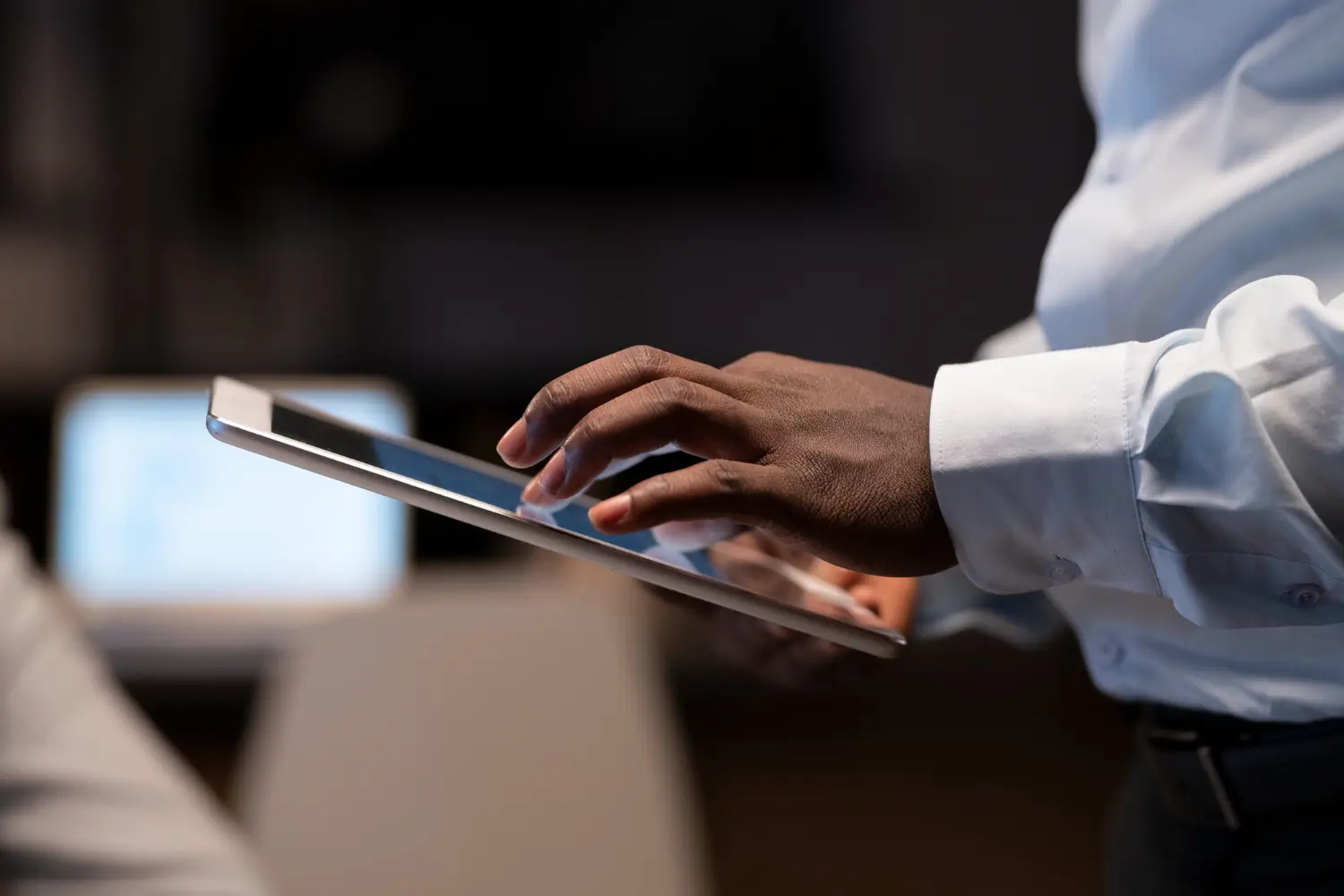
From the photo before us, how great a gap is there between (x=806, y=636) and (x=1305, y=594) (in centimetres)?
24

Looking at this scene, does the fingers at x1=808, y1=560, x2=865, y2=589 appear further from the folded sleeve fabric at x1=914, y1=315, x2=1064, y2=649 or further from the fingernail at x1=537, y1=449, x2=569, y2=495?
the fingernail at x1=537, y1=449, x2=569, y2=495

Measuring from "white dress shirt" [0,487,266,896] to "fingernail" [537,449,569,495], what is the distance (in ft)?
1.49

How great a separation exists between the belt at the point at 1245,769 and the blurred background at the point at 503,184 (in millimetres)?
1621

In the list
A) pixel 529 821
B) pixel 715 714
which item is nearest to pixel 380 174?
pixel 715 714

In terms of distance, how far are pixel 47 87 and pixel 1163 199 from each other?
7.31 ft

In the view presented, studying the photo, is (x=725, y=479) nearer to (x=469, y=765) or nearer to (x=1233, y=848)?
(x=1233, y=848)

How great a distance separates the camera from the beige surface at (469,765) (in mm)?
992

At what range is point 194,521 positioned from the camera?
1801 millimetres

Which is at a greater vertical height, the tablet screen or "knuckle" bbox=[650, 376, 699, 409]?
"knuckle" bbox=[650, 376, 699, 409]

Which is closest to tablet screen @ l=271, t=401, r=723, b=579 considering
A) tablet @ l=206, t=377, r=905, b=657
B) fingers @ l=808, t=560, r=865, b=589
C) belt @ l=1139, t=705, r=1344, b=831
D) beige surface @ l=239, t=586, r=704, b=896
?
tablet @ l=206, t=377, r=905, b=657

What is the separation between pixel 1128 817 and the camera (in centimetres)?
60

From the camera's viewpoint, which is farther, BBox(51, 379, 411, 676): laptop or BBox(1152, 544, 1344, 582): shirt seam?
BBox(51, 379, 411, 676): laptop

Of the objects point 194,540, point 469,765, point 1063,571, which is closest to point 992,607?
point 1063,571

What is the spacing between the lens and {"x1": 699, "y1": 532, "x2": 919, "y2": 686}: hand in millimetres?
561
